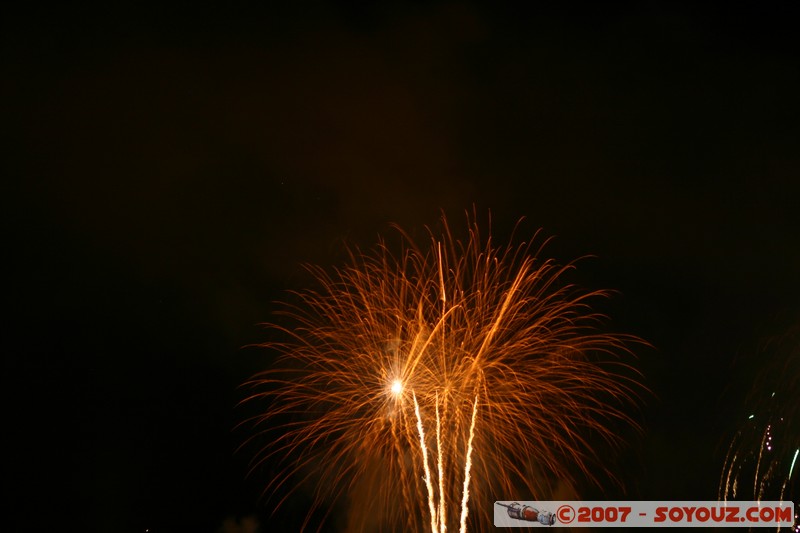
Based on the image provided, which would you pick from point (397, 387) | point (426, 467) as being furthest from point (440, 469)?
point (397, 387)

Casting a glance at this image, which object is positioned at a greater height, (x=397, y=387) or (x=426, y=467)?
(x=397, y=387)

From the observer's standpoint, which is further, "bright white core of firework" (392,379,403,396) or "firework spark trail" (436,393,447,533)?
"bright white core of firework" (392,379,403,396)

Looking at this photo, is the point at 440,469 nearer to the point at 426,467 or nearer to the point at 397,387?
the point at 426,467

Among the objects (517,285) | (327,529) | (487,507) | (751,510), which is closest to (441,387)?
(517,285)

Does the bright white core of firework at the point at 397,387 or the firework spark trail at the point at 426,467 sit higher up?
the bright white core of firework at the point at 397,387

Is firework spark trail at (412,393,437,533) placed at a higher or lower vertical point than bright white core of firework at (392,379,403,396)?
lower

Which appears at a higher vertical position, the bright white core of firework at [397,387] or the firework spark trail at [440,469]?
the bright white core of firework at [397,387]

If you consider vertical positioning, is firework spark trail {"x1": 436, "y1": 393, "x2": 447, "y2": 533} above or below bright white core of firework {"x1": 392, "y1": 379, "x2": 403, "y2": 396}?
below

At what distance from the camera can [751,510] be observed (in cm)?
2305

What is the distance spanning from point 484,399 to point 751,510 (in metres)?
8.13

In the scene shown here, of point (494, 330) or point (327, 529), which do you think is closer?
point (494, 330)

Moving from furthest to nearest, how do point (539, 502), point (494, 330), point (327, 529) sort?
1. point (327, 529)
2. point (539, 502)
3. point (494, 330)

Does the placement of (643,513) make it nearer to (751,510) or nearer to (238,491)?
(751,510)

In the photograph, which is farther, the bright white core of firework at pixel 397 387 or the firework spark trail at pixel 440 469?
the bright white core of firework at pixel 397 387
